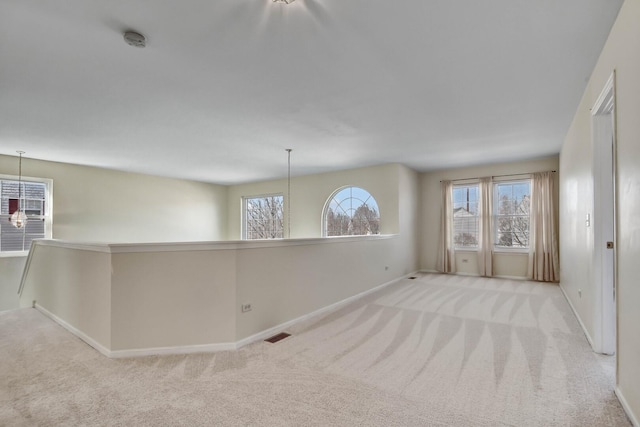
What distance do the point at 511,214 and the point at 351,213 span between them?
352 cm

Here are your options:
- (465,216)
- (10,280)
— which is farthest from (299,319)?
(10,280)

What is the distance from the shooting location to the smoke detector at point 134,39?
2084mm

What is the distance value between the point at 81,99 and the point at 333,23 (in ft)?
9.51

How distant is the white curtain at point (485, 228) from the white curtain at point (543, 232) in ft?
2.39

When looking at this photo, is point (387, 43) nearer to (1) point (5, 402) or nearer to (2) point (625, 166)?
(2) point (625, 166)

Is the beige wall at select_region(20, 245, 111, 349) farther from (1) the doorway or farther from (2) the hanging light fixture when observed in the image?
(1) the doorway

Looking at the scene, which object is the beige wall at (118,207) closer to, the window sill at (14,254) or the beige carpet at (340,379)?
the window sill at (14,254)

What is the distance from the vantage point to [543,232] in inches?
232

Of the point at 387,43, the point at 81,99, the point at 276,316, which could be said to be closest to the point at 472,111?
the point at 387,43

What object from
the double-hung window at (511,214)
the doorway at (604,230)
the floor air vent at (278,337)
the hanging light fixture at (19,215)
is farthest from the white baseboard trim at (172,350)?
the double-hung window at (511,214)

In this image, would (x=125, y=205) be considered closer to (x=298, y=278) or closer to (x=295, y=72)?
(x=298, y=278)

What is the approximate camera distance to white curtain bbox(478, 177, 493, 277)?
6.43 metres

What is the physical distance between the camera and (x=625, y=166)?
1861 millimetres

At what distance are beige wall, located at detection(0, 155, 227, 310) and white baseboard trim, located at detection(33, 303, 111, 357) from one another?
7.73 ft
